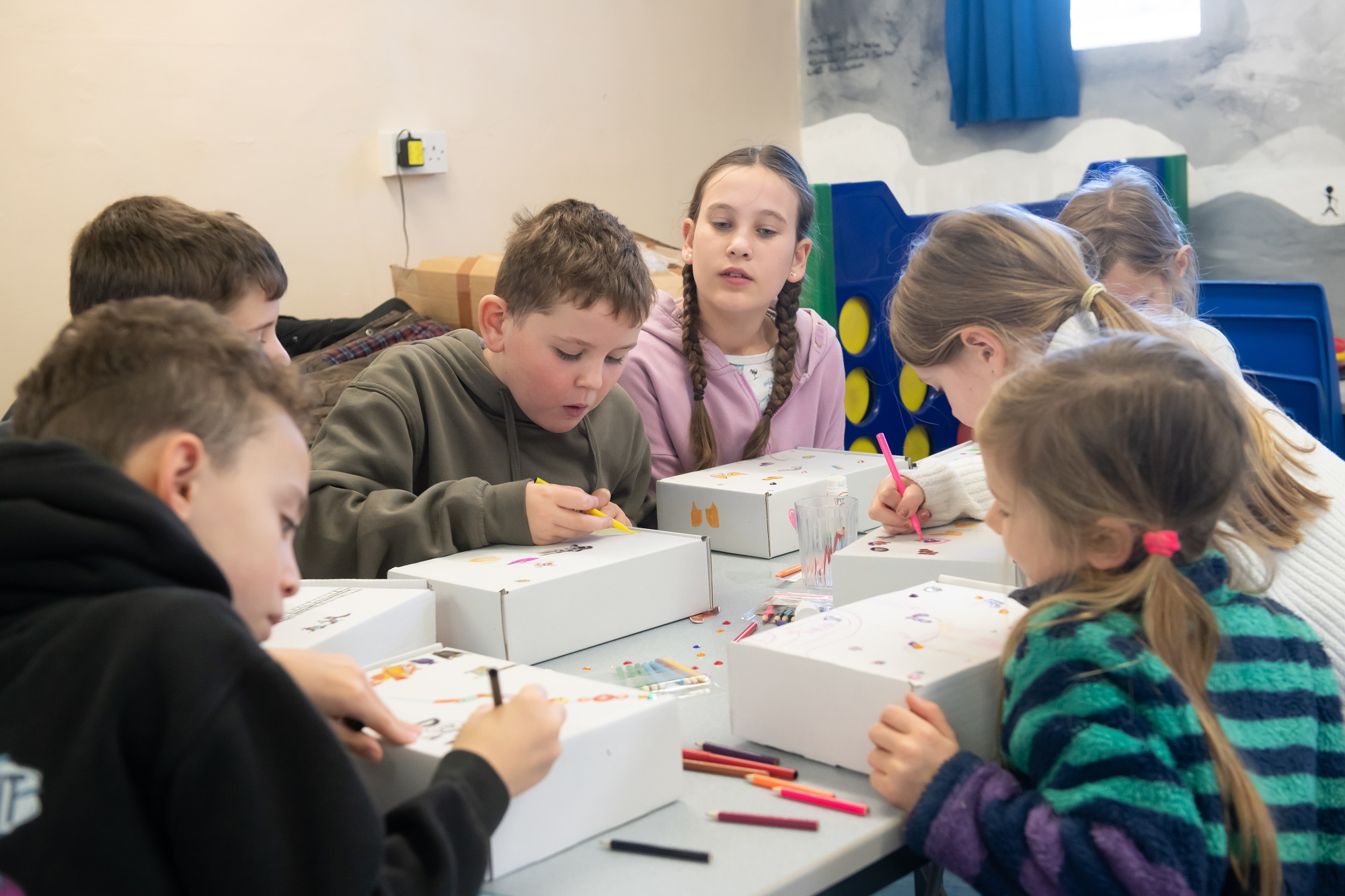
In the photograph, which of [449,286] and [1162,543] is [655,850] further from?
[449,286]

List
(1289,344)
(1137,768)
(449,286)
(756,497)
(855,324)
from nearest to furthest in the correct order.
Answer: (1137,768) < (756,497) < (1289,344) < (449,286) < (855,324)

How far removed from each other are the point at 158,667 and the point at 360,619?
490mm

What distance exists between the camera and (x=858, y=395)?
2914 millimetres

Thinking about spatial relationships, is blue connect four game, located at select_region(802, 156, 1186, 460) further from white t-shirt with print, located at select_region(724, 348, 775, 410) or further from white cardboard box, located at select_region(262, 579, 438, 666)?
white cardboard box, located at select_region(262, 579, 438, 666)

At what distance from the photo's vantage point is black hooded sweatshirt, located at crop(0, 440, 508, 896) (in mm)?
517

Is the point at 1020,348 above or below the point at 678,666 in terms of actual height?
above

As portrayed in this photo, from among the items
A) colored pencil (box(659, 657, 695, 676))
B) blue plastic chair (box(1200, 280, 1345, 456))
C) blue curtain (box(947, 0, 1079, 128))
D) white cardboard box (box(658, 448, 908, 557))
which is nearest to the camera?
colored pencil (box(659, 657, 695, 676))

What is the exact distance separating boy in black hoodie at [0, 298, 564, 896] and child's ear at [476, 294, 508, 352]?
892 mm

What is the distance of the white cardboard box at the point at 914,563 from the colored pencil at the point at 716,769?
406 millimetres

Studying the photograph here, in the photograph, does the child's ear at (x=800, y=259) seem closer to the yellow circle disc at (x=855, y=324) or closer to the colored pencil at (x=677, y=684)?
the yellow circle disc at (x=855, y=324)

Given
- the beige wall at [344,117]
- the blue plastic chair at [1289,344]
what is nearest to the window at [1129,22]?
the blue plastic chair at [1289,344]

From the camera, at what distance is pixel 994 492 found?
2.89 ft

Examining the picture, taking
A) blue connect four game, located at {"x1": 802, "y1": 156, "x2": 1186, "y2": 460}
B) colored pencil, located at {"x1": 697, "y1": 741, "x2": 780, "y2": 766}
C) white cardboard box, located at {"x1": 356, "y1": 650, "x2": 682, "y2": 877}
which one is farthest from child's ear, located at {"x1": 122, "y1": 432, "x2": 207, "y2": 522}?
blue connect four game, located at {"x1": 802, "y1": 156, "x2": 1186, "y2": 460}

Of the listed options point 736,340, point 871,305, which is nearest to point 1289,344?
point 871,305
